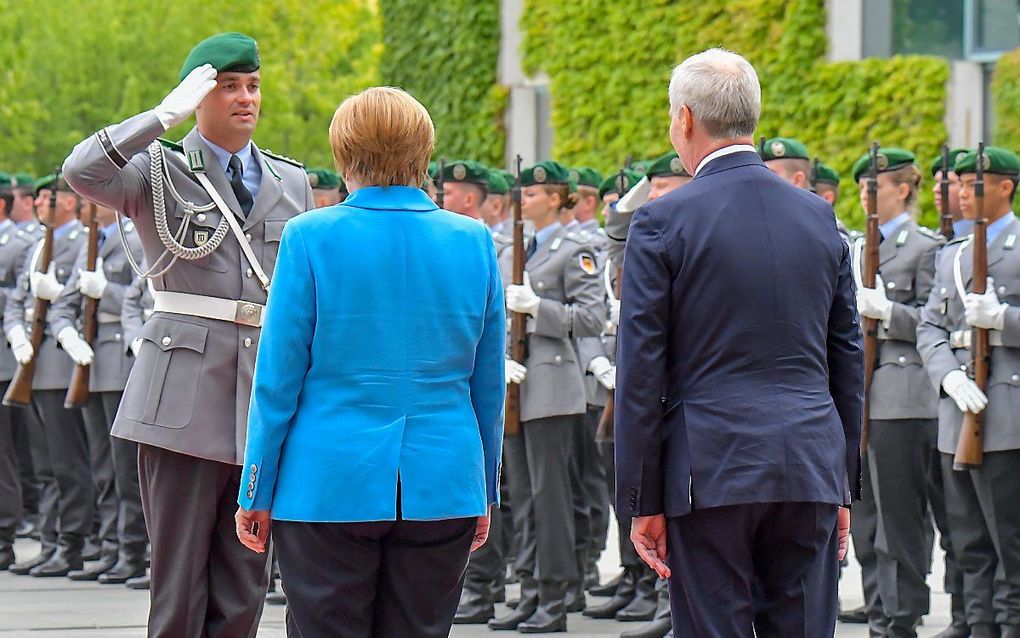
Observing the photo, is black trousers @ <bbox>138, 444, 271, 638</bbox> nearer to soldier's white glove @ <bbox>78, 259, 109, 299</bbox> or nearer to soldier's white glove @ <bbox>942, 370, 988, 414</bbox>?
soldier's white glove @ <bbox>942, 370, 988, 414</bbox>

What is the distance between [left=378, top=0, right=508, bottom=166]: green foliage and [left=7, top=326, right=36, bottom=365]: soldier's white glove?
384 inches

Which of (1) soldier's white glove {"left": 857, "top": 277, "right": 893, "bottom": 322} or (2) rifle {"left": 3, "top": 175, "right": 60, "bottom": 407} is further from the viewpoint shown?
(2) rifle {"left": 3, "top": 175, "right": 60, "bottom": 407}

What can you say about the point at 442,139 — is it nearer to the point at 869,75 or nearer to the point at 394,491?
the point at 869,75

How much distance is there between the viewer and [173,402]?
525cm

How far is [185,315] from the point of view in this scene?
17.5 ft

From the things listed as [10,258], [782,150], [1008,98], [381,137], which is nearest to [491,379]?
[381,137]

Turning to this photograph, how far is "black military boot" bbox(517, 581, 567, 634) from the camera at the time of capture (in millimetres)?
8375

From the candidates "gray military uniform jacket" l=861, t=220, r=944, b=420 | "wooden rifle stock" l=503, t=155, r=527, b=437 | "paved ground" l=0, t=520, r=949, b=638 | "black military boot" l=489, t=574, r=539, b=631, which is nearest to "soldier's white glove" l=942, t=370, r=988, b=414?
"gray military uniform jacket" l=861, t=220, r=944, b=420

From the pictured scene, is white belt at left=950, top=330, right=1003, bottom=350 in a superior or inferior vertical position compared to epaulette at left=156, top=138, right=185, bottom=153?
inferior

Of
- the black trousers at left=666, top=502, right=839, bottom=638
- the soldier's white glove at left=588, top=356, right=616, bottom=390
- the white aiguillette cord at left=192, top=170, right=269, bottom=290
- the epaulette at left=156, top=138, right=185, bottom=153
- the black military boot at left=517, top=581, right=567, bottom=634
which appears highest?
the epaulette at left=156, top=138, right=185, bottom=153

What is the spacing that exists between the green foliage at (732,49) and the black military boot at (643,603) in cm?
648

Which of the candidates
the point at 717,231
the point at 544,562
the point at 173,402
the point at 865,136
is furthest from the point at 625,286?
the point at 865,136

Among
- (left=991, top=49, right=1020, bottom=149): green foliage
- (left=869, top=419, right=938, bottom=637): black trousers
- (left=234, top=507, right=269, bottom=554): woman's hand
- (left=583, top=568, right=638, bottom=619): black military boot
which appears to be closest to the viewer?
(left=234, top=507, right=269, bottom=554): woman's hand

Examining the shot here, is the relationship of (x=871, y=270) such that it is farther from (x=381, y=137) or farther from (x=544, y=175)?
(x=381, y=137)
